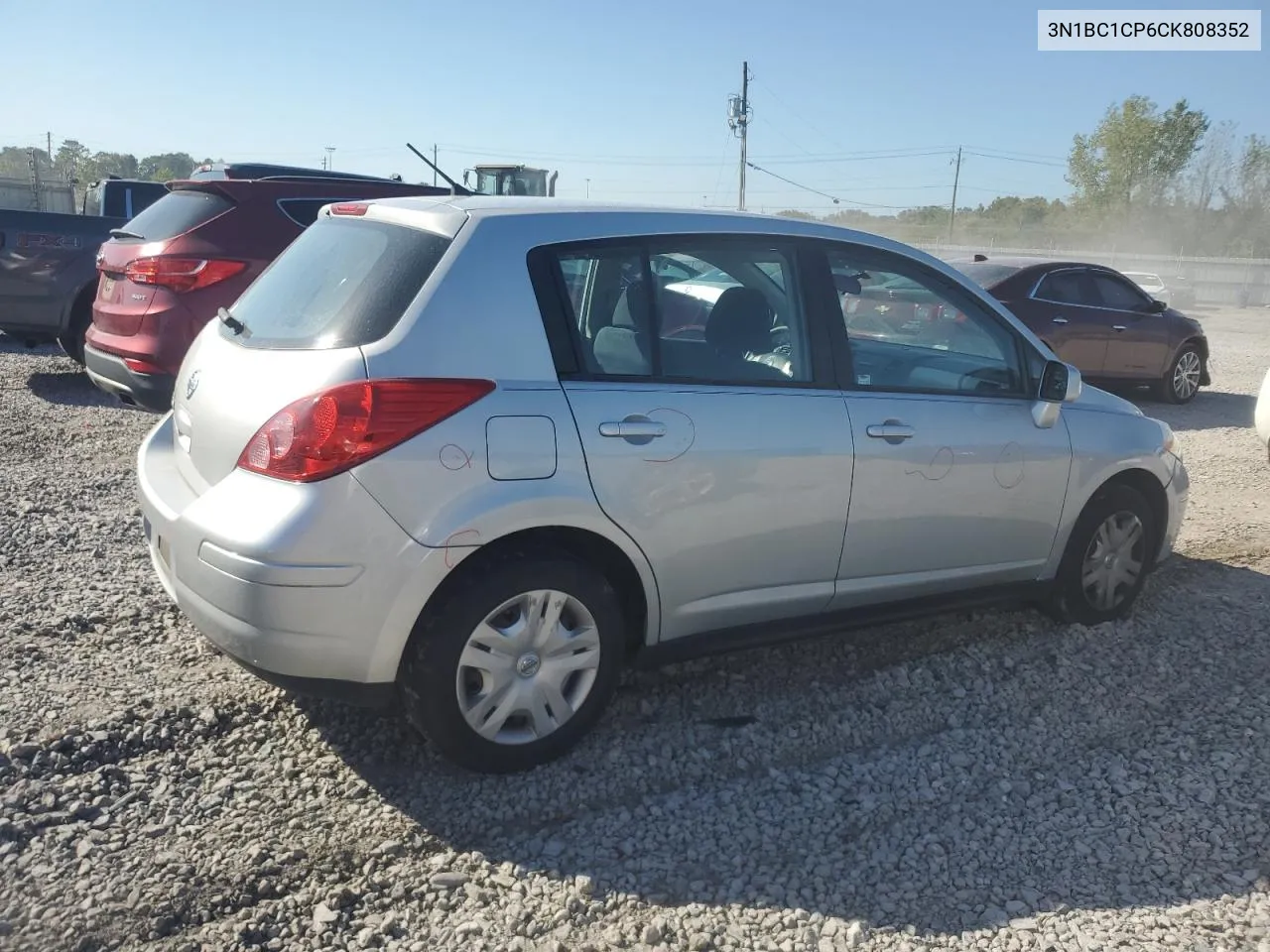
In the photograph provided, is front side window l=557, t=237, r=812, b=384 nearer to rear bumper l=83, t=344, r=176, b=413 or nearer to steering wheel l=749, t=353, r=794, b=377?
steering wheel l=749, t=353, r=794, b=377

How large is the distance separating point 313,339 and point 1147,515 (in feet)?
12.3

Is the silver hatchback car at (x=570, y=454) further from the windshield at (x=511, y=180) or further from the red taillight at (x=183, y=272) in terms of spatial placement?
the windshield at (x=511, y=180)

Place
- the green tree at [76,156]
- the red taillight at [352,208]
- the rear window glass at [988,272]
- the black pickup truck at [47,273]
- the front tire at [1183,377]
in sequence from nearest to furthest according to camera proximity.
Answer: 1. the red taillight at [352,208]
2. the black pickup truck at [47,273]
3. the rear window glass at [988,272]
4. the front tire at [1183,377]
5. the green tree at [76,156]

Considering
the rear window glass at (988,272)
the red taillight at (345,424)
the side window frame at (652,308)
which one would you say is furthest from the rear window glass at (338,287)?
the rear window glass at (988,272)

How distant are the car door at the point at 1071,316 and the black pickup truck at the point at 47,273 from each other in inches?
350

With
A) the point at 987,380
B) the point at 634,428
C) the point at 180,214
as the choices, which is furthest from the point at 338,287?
the point at 180,214

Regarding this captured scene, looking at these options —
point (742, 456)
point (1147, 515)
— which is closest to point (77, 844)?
point (742, 456)

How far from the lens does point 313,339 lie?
10.7ft

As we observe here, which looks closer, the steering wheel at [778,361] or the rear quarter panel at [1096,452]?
the steering wheel at [778,361]

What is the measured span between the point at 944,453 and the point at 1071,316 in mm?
7849

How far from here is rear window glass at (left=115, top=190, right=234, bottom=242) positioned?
710 centimetres

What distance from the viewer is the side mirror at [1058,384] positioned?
4387 mm

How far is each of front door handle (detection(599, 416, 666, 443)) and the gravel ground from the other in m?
1.08

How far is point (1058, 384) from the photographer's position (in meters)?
4.38
